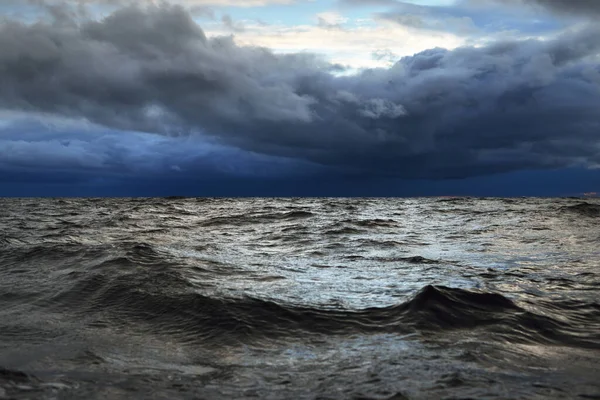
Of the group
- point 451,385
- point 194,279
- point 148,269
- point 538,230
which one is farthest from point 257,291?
point 538,230

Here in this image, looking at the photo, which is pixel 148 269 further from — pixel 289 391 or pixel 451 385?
pixel 451 385

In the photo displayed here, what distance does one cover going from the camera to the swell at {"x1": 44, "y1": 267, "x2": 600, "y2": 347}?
16.3ft

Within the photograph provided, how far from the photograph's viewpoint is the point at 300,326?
5.20m

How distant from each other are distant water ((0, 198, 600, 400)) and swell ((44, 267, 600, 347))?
0.03 m

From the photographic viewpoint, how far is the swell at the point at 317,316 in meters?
4.98

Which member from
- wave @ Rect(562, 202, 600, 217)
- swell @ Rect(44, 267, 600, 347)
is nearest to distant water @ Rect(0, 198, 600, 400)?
swell @ Rect(44, 267, 600, 347)

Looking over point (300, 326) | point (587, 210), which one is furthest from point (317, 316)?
point (587, 210)

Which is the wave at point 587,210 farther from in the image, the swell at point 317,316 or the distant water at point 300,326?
the swell at point 317,316

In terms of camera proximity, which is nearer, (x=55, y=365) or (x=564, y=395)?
(x=564, y=395)

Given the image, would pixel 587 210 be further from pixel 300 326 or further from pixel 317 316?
pixel 300 326

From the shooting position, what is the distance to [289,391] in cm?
335

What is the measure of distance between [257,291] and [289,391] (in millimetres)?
3540

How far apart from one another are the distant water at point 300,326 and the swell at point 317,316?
3 cm

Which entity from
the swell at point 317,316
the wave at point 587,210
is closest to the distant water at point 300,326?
the swell at point 317,316
